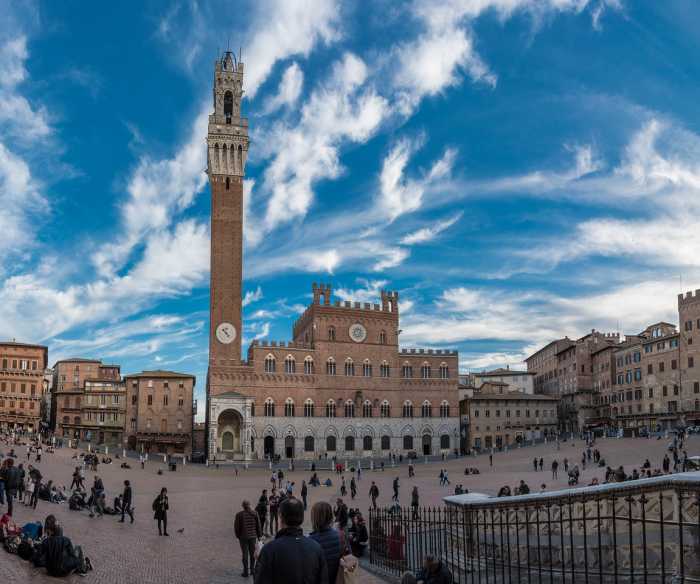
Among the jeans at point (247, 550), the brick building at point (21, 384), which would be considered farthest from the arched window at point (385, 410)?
the jeans at point (247, 550)

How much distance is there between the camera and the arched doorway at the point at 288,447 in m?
68.6

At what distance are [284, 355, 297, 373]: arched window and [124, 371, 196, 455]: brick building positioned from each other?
12112 millimetres

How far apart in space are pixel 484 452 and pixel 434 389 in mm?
8509

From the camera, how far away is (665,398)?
69.4m

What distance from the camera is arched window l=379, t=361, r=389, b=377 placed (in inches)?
2950

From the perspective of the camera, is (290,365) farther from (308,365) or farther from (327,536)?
(327,536)

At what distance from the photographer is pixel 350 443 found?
2822 inches

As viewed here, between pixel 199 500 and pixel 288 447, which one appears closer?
pixel 199 500

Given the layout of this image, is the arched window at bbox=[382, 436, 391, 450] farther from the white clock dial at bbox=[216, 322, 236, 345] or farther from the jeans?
the jeans

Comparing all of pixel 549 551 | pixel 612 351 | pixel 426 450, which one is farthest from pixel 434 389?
pixel 549 551

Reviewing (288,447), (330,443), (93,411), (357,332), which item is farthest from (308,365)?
(93,411)

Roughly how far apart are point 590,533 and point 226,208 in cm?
6473

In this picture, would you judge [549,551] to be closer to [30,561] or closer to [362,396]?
[30,561]

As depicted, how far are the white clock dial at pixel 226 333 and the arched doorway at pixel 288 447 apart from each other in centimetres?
1110
